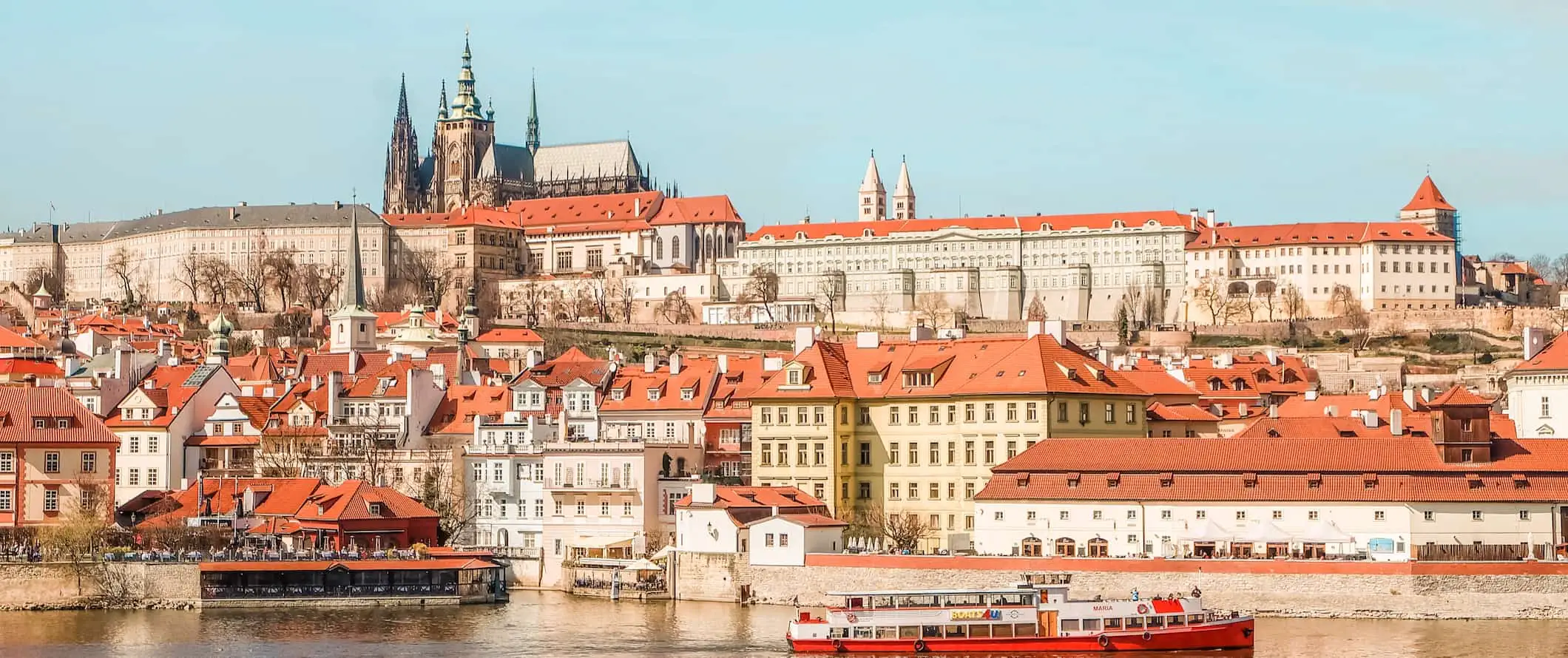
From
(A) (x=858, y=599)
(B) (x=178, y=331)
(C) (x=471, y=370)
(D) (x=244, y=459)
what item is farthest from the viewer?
(B) (x=178, y=331)

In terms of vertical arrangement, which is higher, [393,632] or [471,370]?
[471,370]

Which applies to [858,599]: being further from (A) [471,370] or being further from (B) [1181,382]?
(A) [471,370]

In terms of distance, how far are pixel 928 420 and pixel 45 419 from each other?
2735 centimetres

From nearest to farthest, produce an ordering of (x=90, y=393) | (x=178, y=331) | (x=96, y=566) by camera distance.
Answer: (x=96, y=566) < (x=90, y=393) < (x=178, y=331)

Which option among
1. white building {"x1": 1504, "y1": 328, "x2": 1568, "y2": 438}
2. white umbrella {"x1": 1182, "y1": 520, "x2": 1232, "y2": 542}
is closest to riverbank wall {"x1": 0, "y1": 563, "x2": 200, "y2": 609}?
white umbrella {"x1": 1182, "y1": 520, "x2": 1232, "y2": 542}

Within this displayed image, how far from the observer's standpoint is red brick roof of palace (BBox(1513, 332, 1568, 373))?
76.9m

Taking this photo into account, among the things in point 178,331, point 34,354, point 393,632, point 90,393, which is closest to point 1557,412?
point 393,632

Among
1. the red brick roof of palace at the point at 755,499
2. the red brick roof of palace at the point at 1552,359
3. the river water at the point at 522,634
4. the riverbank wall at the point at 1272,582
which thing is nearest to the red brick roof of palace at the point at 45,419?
the river water at the point at 522,634

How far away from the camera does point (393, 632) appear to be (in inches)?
2491

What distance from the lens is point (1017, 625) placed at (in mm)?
59719

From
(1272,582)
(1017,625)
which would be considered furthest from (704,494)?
(1272,582)

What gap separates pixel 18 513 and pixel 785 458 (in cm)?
2359

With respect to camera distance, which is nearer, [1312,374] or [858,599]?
[858,599]

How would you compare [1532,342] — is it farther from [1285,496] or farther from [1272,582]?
[1272,582]
